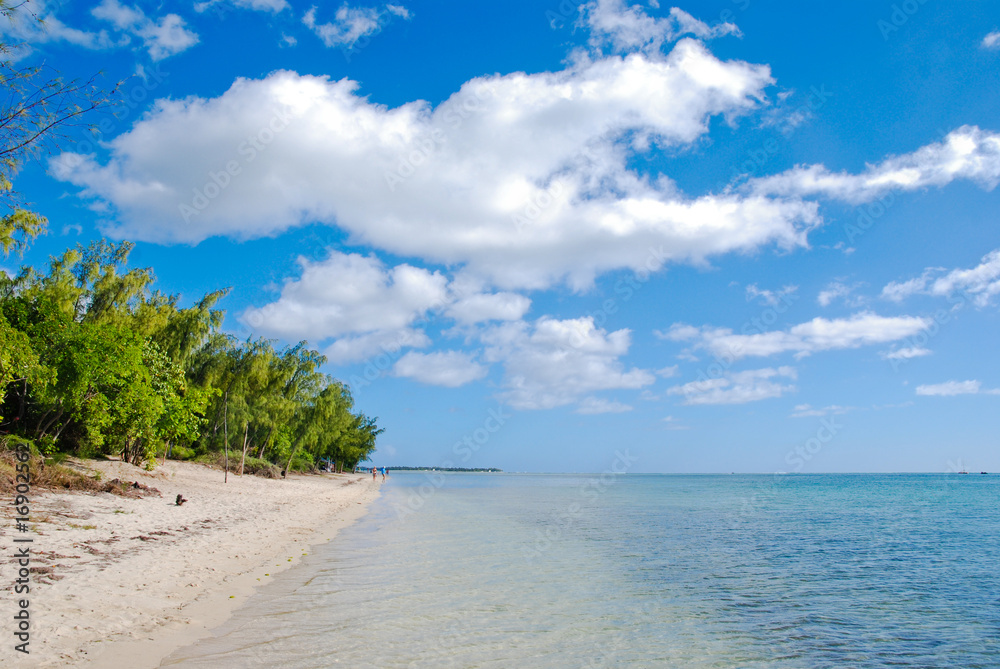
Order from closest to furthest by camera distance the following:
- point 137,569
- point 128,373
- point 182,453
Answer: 1. point 137,569
2. point 128,373
3. point 182,453

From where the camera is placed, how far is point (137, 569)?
394 inches

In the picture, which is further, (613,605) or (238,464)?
(238,464)

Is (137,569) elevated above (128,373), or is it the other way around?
(128,373)

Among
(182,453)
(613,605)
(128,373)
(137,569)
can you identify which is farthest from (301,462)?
(613,605)

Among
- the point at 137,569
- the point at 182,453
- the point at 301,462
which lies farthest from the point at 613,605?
the point at 301,462

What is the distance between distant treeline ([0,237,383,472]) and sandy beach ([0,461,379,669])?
409 cm

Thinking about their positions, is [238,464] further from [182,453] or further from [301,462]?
[301,462]

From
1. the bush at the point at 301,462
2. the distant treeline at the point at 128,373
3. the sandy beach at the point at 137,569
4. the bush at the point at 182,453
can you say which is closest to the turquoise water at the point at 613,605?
the sandy beach at the point at 137,569

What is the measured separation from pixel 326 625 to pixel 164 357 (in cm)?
2235

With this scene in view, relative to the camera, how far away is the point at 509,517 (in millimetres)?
28641

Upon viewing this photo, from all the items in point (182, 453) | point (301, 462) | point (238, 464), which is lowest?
point (301, 462)

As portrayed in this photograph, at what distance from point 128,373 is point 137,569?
13.2 metres

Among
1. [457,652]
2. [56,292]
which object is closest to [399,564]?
[457,652]

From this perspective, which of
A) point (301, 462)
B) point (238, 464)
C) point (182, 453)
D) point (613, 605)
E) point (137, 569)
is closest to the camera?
point (137, 569)
